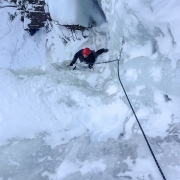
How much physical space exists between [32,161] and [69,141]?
2.09ft

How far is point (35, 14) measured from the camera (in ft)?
15.1

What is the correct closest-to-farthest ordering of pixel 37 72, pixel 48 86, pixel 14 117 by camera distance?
pixel 14 117 < pixel 48 86 < pixel 37 72

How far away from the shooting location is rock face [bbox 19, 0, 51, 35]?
448 centimetres

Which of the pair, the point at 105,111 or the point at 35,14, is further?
the point at 35,14

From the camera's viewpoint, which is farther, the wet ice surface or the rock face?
the rock face

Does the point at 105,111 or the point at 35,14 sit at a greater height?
the point at 35,14

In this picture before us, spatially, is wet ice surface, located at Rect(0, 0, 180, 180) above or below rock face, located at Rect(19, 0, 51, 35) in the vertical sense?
below

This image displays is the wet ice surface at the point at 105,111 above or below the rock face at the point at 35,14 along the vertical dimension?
below

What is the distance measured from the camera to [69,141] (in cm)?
319

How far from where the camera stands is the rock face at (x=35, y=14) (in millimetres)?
4477

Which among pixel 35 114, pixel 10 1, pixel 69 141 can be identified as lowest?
pixel 69 141

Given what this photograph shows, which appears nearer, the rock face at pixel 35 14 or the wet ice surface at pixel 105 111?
the wet ice surface at pixel 105 111

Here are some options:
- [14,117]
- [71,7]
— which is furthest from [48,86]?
[71,7]

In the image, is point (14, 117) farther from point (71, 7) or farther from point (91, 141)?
point (71, 7)
